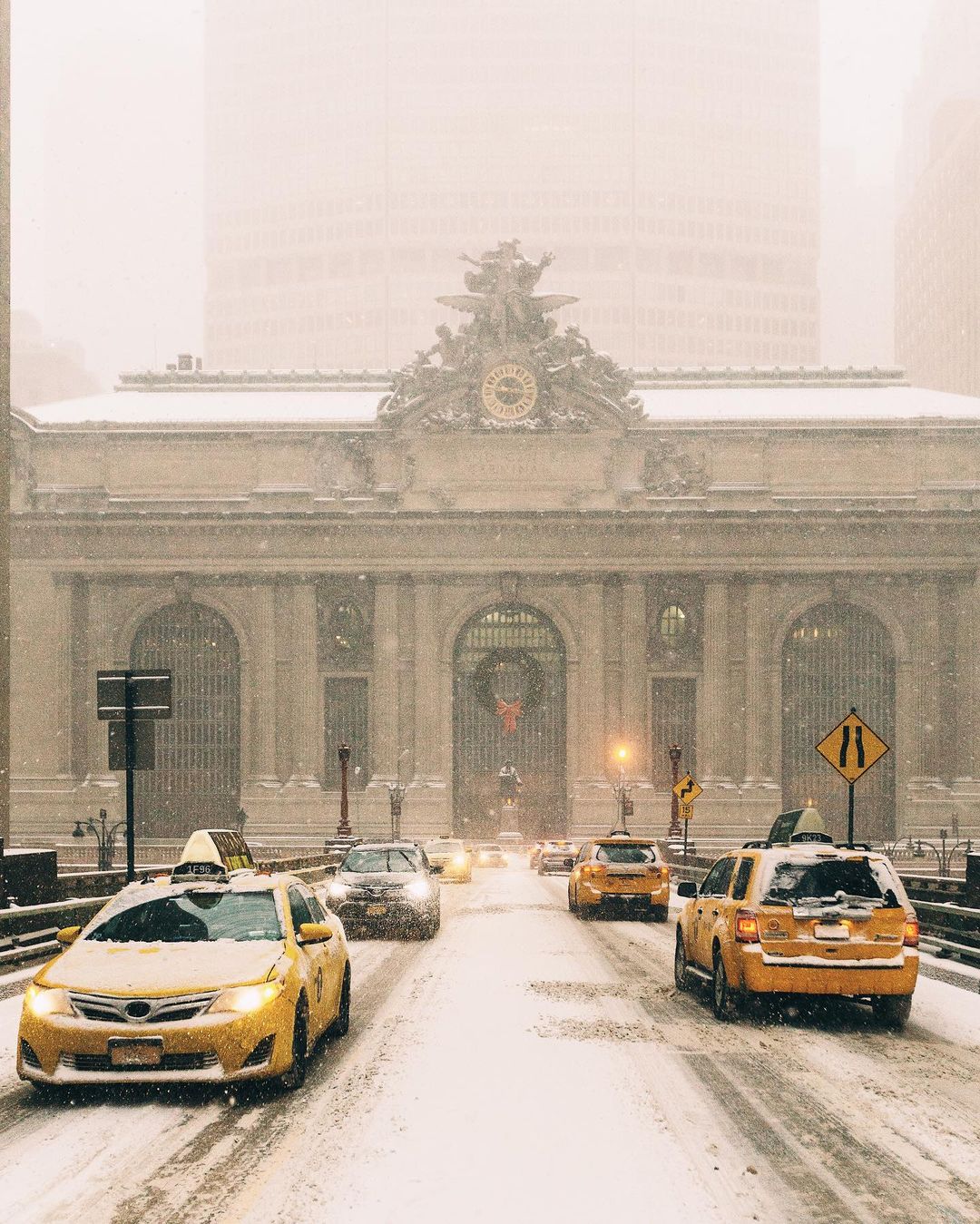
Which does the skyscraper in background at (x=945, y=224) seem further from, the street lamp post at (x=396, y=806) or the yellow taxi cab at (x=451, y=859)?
the yellow taxi cab at (x=451, y=859)

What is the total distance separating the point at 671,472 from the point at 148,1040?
62.1 m

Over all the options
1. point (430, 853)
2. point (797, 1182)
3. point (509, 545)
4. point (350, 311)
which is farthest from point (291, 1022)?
point (350, 311)

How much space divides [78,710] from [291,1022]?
62.6 metres

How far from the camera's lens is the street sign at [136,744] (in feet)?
82.9

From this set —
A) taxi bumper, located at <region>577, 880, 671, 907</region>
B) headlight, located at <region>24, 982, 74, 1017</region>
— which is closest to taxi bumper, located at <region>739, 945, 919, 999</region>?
headlight, located at <region>24, 982, 74, 1017</region>

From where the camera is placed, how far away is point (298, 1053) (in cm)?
1151

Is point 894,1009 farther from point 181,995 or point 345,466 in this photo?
point 345,466

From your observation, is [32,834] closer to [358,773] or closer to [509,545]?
[358,773]

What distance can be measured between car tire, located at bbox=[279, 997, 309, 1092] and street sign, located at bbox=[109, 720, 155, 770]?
13931 mm

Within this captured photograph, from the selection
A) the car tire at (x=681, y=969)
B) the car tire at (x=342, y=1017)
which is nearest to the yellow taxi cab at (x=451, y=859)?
the car tire at (x=681, y=969)

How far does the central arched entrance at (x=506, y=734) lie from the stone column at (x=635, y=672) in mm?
2939

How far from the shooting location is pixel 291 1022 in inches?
445

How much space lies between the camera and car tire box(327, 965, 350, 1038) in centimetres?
1369

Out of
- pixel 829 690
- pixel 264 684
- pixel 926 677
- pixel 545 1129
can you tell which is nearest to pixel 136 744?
pixel 545 1129
